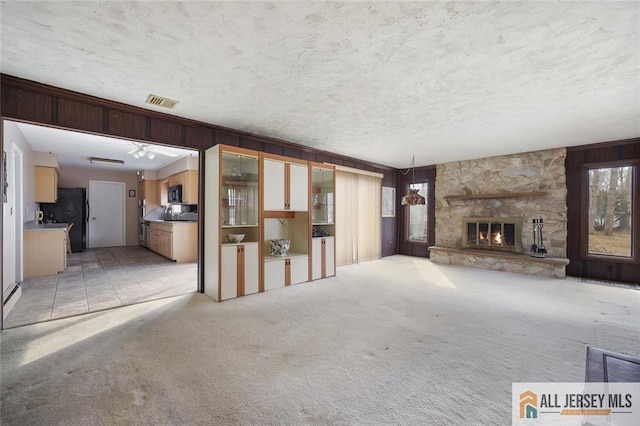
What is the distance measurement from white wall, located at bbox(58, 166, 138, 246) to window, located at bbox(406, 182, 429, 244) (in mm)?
8922

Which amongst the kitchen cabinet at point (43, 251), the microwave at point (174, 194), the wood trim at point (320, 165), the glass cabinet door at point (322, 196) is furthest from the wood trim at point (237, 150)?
the kitchen cabinet at point (43, 251)

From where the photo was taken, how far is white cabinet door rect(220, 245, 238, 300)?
3689 millimetres

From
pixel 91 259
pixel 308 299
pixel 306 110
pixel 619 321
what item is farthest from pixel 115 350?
pixel 91 259

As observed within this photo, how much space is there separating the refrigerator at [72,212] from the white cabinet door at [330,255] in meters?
7.41

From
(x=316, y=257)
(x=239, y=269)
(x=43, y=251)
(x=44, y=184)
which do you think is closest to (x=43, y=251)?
(x=43, y=251)

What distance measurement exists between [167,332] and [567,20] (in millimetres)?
4104

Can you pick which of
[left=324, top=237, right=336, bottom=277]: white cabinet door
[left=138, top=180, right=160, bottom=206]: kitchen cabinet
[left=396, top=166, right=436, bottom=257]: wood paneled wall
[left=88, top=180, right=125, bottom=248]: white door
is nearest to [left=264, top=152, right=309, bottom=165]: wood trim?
[left=324, top=237, right=336, bottom=277]: white cabinet door

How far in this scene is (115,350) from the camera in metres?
2.33

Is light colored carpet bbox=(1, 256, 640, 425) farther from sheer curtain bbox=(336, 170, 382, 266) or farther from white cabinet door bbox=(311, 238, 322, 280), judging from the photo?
sheer curtain bbox=(336, 170, 382, 266)

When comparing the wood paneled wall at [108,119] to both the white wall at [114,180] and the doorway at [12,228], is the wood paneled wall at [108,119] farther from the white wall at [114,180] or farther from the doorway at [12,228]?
the white wall at [114,180]

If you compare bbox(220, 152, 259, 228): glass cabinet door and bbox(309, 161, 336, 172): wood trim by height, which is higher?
bbox(309, 161, 336, 172): wood trim

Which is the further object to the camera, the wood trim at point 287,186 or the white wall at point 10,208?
the wood trim at point 287,186

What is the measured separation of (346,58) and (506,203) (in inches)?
210

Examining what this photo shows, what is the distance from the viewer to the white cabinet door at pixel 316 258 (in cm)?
482
